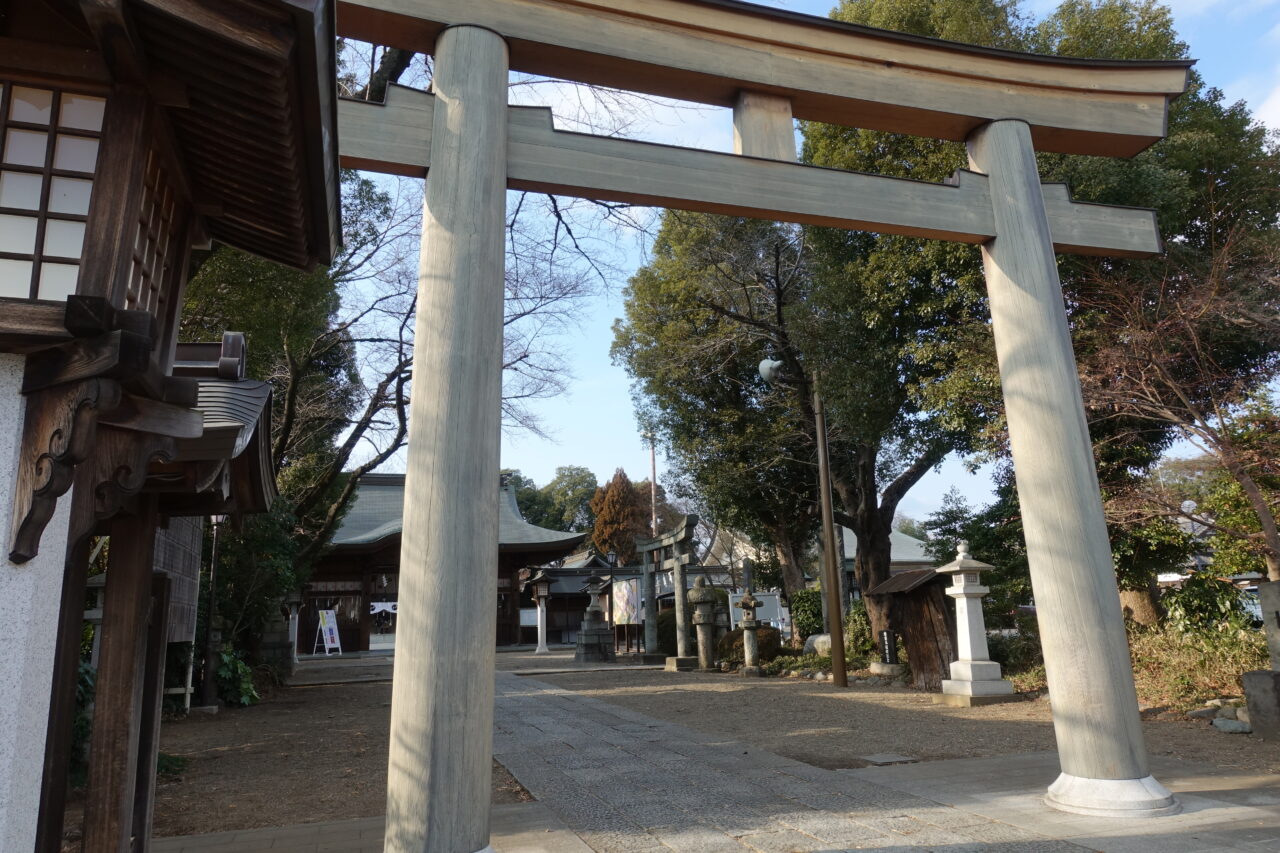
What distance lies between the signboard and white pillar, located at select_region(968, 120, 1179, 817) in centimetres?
2486

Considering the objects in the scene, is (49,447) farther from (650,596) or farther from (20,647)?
(650,596)

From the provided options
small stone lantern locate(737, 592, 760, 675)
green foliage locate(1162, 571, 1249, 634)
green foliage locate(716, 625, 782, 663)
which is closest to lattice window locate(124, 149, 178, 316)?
green foliage locate(1162, 571, 1249, 634)

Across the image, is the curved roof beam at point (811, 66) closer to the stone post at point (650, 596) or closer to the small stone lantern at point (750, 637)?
the small stone lantern at point (750, 637)

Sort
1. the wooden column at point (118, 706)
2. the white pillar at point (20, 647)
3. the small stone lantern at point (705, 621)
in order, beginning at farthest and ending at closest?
the small stone lantern at point (705, 621) < the wooden column at point (118, 706) < the white pillar at point (20, 647)

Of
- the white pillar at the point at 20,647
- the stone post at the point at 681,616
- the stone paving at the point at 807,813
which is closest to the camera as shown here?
the white pillar at the point at 20,647

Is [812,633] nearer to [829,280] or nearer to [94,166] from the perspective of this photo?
[829,280]

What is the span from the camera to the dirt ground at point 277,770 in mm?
5266

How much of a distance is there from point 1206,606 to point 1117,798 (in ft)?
23.1

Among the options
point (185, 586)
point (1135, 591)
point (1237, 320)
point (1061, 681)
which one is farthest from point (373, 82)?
point (1135, 591)

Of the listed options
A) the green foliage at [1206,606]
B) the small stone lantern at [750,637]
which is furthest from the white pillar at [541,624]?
the green foliage at [1206,606]

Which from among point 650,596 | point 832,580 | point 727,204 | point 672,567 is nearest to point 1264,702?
point 832,580

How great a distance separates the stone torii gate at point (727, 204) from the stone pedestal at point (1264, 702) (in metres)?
3.50

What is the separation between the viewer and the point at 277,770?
6883 millimetres

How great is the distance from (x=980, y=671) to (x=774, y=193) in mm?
7520
